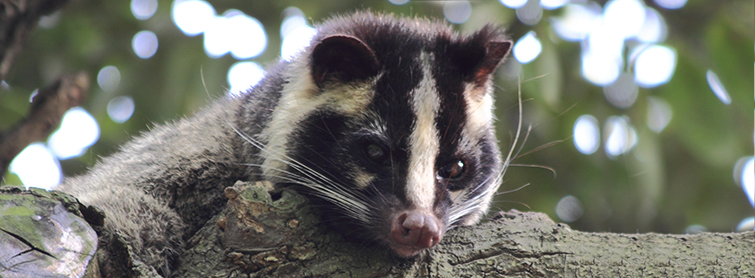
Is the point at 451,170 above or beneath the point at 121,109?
above

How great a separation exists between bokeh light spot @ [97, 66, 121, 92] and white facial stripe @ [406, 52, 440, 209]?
518cm

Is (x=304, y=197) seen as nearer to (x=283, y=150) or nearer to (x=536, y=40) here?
(x=283, y=150)

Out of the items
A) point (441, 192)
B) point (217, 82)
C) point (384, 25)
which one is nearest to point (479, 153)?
point (441, 192)

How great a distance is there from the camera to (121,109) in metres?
7.96

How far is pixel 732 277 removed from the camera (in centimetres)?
330

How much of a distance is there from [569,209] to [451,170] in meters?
5.12

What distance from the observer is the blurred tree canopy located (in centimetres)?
634

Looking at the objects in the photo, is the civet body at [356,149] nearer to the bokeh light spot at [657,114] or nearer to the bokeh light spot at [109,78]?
the bokeh light spot at [109,78]

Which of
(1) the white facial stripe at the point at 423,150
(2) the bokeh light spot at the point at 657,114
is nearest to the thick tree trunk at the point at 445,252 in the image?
(1) the white facial stripe at the point at 423,150

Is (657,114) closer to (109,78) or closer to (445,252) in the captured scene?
(445,252)

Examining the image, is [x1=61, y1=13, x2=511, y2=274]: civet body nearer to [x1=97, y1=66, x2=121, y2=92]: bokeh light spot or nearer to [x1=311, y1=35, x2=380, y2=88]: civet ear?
[x1=311, y1=35, x2=380, y2=88]: civet ear

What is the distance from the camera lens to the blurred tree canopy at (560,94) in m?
6.34

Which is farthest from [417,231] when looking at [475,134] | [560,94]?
[560,94]

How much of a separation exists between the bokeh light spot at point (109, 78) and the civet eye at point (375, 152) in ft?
16.6
